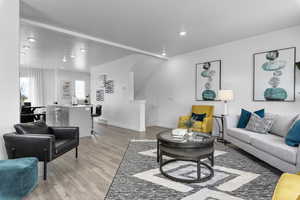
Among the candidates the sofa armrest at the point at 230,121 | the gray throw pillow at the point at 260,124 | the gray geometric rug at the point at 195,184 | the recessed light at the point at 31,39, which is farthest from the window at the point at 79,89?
the gray throw pillow at the point at 260,124

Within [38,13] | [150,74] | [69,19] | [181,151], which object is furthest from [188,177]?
[150,74]

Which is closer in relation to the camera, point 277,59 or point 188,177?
Result: point 188,177

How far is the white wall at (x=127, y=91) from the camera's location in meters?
6.34

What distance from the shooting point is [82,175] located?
8.68ft

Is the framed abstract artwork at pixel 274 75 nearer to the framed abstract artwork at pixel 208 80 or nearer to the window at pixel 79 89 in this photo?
the framed abstract artwork at pixel 208 80

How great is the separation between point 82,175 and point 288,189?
2477 millimetres

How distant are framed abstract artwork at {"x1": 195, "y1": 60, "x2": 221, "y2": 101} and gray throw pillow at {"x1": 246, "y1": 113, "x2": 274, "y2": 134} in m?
1.70

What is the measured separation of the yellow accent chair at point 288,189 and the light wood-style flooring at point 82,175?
173 cm

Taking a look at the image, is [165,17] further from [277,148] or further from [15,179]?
[15,179]

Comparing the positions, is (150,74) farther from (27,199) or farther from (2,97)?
(27,199)

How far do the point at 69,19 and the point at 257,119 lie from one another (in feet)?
13.8

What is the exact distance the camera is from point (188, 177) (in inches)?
99.1

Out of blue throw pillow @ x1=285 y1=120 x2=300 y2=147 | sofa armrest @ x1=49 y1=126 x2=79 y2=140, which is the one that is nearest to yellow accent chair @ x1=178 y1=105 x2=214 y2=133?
blue throw pillow @ x1=285 y1=120 x2=300 y2=147

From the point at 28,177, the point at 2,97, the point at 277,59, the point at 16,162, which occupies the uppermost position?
the point at 277,59
